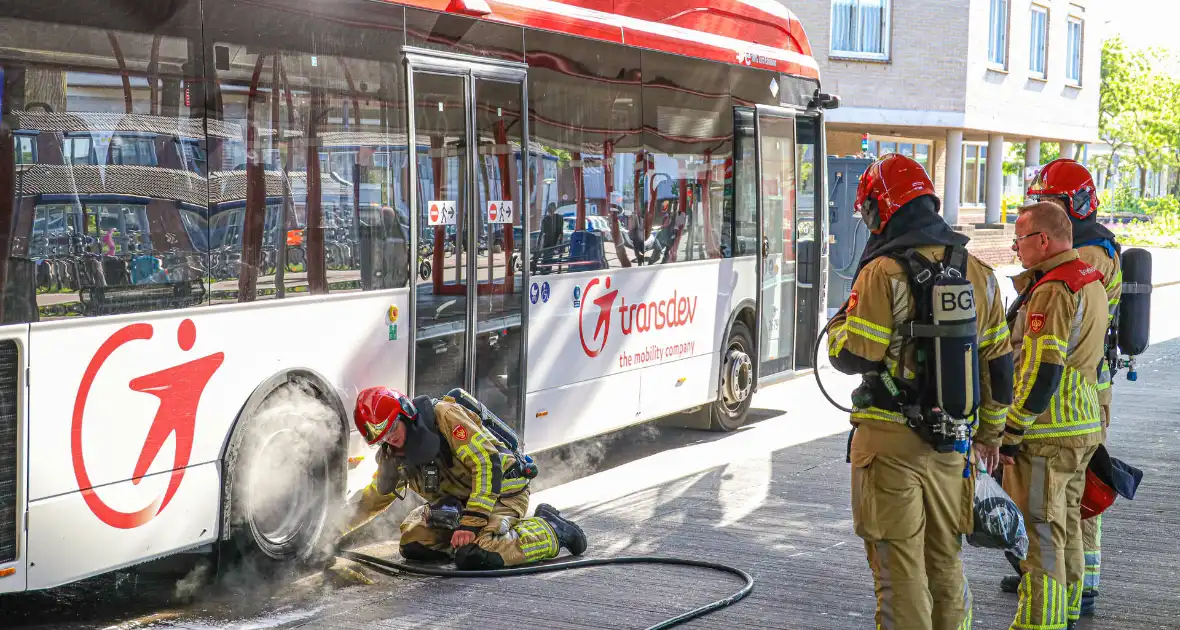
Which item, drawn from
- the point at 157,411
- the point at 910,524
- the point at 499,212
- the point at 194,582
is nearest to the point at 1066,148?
the point at 499,212

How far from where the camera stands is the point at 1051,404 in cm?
578

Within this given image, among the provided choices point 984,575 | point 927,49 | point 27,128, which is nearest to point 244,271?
point 27,128

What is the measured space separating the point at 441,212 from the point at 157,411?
8.03 feet

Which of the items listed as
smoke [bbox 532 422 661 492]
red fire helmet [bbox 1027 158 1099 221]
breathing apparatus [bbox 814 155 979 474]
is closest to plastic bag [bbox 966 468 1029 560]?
breathing apparatus [bbox 814 155 979 474]

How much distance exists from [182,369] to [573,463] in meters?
4.60

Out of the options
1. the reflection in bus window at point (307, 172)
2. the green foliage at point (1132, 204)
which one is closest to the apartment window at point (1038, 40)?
the green foliage at point (1132, 204)

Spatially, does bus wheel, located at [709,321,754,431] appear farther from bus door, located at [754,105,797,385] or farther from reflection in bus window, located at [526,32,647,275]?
reflection in bus window, located at [526,32,647,275]

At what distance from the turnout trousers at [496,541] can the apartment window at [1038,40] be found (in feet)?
105

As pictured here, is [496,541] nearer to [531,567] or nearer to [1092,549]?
[531,567]

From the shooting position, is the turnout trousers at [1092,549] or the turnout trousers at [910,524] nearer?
the turnout trousers at [910,524]

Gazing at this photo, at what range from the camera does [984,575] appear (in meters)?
7.09

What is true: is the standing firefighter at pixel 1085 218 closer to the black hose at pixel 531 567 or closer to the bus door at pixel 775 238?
the black hose at pixel 531 567

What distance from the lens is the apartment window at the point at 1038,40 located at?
3628 cm

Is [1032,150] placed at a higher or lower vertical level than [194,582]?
higher
